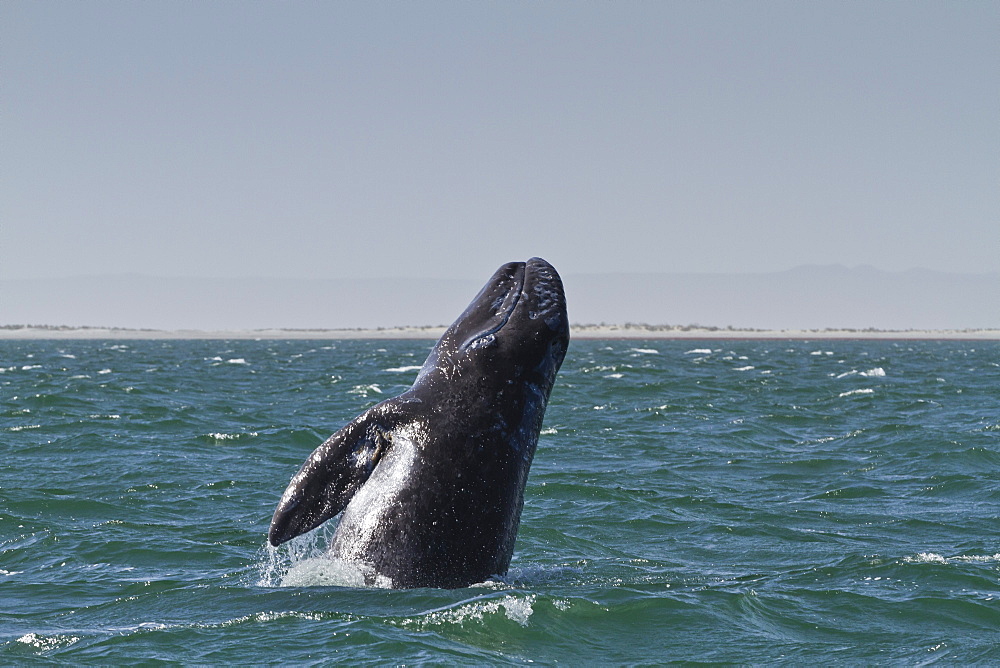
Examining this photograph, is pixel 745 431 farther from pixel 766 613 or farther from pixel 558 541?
pixel 766 613

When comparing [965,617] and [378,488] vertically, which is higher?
[378,488]

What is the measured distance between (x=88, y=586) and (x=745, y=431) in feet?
50.7

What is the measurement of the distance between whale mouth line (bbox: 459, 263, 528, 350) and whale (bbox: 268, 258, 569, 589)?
17 millimetres

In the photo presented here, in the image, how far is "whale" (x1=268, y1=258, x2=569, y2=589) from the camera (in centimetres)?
805

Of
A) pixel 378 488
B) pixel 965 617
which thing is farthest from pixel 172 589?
pixel 965 617

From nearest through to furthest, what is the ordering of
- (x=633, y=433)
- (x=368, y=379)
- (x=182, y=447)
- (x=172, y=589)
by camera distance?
(x=172, y=589) < (x=182, y=447) < (x=633, y=433) < (x=368, y=379)

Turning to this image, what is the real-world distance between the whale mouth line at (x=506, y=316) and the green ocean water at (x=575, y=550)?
1.82 metres

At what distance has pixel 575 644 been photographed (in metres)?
7.15

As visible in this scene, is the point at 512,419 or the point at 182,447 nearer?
the point at 512,419

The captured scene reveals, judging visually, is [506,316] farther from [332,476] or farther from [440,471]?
[332,476]

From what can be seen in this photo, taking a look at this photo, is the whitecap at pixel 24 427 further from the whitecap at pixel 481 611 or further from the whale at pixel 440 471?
the whitecap at pixel 481 611

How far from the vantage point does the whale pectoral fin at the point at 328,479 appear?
780 cm

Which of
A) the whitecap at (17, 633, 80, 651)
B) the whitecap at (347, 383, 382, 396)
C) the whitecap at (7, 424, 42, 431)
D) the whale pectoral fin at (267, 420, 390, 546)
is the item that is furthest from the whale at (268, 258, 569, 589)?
the whitecap at (347, 383, 382, 396)

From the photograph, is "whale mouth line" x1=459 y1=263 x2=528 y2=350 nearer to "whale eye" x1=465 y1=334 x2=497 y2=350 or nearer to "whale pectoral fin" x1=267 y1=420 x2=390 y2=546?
"whale eye" x1=465 y1=334 x2=497 y2=350
